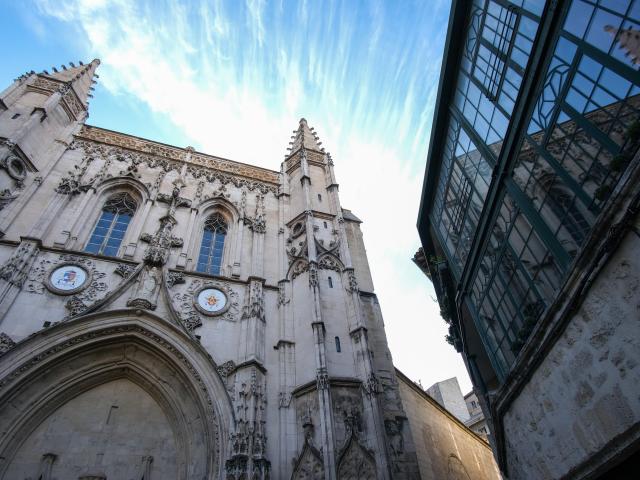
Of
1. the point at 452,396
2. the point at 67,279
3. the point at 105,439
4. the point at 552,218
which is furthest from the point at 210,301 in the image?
the point at 452,396

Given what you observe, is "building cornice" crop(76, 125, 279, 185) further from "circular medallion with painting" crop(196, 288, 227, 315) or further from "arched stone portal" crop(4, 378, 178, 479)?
"arched stone portal" crop(4, 378, 178, 479)

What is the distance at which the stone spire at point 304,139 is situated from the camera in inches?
857

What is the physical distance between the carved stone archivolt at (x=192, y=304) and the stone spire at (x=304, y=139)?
10.2 meters

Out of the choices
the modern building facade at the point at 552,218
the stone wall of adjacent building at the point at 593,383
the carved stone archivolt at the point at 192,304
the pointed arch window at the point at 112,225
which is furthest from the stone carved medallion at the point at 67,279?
the stone wall of adjacent building at the point at 593,383

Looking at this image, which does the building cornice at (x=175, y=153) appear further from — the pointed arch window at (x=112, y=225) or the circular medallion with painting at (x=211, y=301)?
the circular medallion with painting at (x=211, y=301)

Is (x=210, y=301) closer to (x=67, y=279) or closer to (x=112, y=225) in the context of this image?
(x=67, y=279)

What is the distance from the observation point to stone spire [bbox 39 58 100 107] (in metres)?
18.8

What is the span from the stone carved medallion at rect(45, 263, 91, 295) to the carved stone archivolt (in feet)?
8.74

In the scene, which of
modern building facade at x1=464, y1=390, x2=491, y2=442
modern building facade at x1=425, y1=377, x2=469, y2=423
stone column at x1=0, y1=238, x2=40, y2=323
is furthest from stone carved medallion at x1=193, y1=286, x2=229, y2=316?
modern building facade at x1=425, y1=377, x2=469, y2=423

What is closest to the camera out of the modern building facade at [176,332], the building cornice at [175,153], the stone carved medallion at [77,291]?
the modern building facade at [176,332]

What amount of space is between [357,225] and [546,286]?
38.7 ft

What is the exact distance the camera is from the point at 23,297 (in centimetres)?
1080

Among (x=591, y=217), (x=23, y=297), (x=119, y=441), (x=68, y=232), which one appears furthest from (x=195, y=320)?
(x=591, y=217)

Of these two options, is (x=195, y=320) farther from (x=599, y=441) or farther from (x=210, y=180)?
(x=599, y=441)
